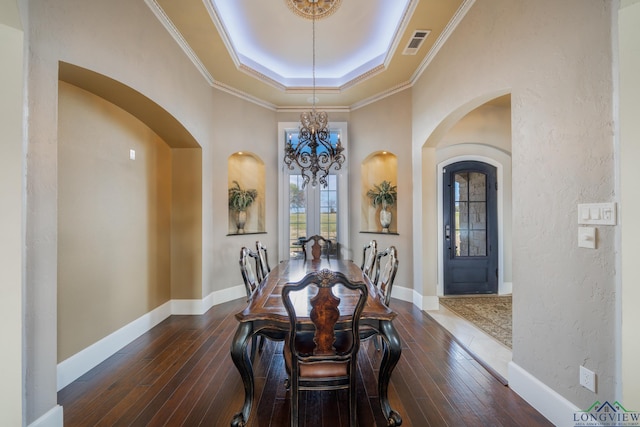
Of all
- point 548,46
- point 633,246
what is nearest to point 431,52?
point 548,46

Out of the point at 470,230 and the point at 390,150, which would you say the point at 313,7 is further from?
the point at 470,230

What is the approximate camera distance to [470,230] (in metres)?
4.87

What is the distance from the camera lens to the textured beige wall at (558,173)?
1.54 m

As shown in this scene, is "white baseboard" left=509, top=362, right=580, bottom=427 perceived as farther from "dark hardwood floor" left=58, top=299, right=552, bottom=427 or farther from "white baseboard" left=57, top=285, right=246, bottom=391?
"white baseboard" left=57, top=285, right=246, bottom=391

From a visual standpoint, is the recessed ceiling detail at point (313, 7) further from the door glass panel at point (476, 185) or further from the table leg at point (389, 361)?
the door glass panel at point (476, 185)

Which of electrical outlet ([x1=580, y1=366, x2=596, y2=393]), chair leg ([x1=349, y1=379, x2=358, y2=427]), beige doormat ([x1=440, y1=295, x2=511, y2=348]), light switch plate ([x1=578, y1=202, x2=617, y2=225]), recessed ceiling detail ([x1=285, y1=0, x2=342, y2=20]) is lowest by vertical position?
beige doormat ([x1=440, y1=295, x2=511, y2=348])

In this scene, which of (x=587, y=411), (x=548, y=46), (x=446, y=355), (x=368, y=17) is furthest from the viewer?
(x=368, y=17)

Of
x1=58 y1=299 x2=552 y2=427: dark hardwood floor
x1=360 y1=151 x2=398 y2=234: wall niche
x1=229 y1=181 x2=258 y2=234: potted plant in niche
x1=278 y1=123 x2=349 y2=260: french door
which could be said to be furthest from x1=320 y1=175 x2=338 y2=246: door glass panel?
x1=58 y1=299 x2=552 y2=427: dark hardwood floor

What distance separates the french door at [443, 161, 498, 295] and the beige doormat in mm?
291

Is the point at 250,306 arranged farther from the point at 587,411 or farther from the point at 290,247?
the point at 290,247

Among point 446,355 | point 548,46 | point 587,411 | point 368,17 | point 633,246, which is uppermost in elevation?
point 368,17

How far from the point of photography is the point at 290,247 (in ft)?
16.9

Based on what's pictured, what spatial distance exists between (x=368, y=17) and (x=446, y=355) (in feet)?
12.3

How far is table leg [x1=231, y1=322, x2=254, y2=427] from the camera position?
1.70 meters
